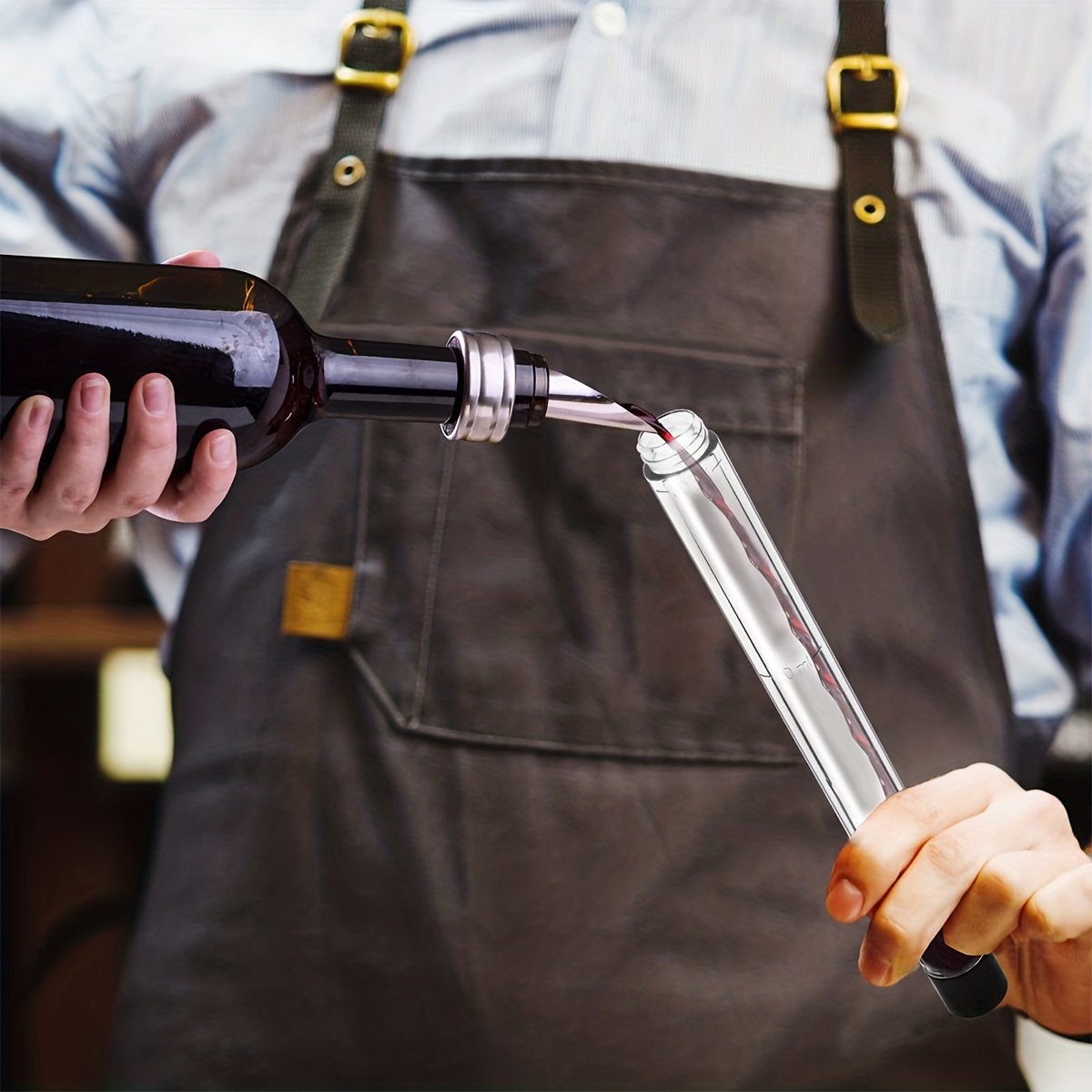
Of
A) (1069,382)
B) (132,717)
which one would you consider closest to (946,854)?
(1069,382)

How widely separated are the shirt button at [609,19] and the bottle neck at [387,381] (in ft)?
1.24

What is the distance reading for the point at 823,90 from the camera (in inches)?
28.7

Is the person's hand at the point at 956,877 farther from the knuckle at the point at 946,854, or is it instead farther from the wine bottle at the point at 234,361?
the wine bottle at the point at 234,361

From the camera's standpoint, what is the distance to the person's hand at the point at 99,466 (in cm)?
43

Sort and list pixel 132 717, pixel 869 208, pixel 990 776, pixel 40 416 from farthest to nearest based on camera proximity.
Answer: pixel 132 717 < pixel 869 208 < pixel 990 776 < pixel 40 416

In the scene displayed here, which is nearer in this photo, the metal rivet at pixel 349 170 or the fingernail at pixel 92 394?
the fingernail at pixel 92 394

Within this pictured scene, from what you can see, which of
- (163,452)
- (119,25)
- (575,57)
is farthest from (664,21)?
(163,452)

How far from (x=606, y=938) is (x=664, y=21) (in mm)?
548

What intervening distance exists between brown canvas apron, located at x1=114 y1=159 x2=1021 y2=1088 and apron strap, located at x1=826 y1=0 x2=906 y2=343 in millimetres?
20

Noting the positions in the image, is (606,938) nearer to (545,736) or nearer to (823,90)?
(545,736)

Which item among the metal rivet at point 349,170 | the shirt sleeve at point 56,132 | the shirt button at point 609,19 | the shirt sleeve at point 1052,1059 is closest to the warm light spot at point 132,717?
the shirt sleeve at point 56,132

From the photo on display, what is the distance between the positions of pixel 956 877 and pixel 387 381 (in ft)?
0.94

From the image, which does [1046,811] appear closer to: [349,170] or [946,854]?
[946,854]

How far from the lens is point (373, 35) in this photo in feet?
2.39
